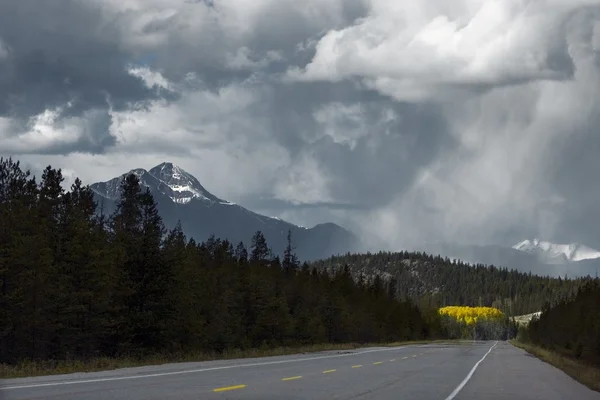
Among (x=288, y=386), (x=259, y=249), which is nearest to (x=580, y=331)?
(x=259, y=249)

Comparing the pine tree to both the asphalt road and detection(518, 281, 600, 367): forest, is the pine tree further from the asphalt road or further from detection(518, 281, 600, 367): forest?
the asphalt road

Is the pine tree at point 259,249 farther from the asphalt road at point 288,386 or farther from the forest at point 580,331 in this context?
the asphalt road at point 288,386

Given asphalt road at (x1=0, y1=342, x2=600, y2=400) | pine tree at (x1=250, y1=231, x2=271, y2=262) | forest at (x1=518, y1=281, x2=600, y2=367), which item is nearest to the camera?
asphalt road at (x1=0, y1=342, x2=600, y2=400)

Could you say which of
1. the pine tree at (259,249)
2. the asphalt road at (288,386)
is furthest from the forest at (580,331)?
the pine tree at (259,249)

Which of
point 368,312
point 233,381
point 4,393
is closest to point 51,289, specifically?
Answer: point 233,381

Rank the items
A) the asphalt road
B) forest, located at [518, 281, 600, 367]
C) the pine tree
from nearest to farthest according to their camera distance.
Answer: the asphalt road, forest, located at [518, 281, 600, 367], the pine tree

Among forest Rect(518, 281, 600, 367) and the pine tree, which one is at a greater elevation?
the pine tree

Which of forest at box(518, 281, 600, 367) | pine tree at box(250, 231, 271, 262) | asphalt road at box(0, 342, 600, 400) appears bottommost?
asphalt road at box(0, 342, 600, 400)

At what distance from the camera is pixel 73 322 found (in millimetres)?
50219

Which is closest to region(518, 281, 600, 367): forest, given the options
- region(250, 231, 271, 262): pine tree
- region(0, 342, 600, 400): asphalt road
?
region(0, 342, 600, 400): asphalt road

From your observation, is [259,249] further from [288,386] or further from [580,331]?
[288,386]

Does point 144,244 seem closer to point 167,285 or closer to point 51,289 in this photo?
point 167,285

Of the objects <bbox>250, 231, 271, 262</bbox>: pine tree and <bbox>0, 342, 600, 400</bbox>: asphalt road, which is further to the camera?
<bbox>250, 231, 271, 262</bbox>: pine tree

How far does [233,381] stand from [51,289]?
27.1 meters
